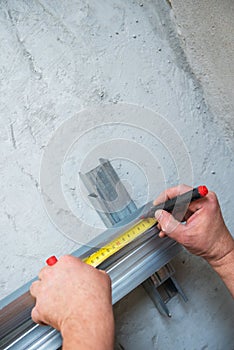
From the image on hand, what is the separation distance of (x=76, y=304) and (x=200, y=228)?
38 cm

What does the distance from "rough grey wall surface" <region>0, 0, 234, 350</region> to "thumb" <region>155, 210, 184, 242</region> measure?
19 centimetres

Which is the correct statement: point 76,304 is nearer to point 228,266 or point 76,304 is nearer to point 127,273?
point 127,273

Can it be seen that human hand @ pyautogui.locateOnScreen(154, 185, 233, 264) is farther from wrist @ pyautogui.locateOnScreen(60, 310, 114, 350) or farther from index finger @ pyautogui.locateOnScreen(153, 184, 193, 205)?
wrist @ pyautogui.locateOnScreen(60, 310, 114, 350)

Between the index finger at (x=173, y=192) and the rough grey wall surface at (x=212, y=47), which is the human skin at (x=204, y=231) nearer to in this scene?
the index finger at (x=173, y=192)

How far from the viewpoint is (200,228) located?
0.94 metres

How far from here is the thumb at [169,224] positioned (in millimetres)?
918

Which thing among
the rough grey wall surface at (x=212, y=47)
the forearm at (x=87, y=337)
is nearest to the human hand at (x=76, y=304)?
the forearm at (x=87, y=337)

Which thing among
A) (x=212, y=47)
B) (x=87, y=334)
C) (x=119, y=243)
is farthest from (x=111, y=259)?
(x=212, y=47)

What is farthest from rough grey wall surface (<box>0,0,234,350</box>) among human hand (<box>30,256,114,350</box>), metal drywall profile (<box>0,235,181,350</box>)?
human hand (<box>30,256,114,350</box>)

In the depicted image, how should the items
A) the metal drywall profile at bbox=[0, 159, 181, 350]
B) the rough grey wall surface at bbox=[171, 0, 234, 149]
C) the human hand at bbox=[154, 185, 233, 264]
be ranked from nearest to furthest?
the metal drywall profile at bbox=[0, 159, 181, 350] < the human hand at bbox=[154, 185, 233, 264] < the rough grey wall surface at bbox=[171, 0, 234, 149]

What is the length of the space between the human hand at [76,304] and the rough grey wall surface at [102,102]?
9.3 inches

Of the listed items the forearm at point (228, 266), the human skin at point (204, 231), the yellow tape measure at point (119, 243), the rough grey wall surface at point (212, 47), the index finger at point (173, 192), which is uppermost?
the rough grey wall surface at point (212, 47)

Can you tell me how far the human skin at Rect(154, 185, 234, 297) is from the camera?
0.94 metres

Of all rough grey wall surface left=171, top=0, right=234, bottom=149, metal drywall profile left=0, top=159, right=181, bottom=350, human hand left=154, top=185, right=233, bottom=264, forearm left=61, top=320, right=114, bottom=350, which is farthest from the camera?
rough grey wall surface left=171, top=0, right=234, bottom=149
